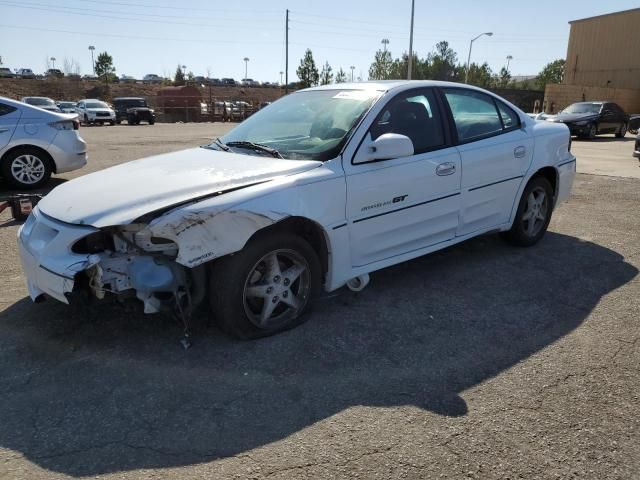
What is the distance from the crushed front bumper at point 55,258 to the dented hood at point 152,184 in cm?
7

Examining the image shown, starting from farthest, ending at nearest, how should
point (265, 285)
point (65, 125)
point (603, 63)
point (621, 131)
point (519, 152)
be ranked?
point (603, 63)
point (621, 131)
point (65, 125)
point (519, 152)
point (265, 285)

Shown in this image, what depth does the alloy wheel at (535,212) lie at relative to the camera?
5.29m

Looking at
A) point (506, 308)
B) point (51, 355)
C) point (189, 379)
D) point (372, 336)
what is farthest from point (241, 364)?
point (506, 308)

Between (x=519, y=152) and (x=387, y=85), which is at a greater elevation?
(x=387, y=85)

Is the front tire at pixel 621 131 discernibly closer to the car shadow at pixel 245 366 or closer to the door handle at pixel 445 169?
the car shadow at pixel 245 366

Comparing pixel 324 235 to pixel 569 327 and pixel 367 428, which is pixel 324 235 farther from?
pixel 569 327

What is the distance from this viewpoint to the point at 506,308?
399 cm

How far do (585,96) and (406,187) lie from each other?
126ft

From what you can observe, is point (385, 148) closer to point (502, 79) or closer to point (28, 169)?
point (28, 169)

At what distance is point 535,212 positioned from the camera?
5.37 metres

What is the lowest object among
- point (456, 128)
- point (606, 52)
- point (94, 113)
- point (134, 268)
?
point (94, 113)

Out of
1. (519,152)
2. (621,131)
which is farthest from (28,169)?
(621,131)

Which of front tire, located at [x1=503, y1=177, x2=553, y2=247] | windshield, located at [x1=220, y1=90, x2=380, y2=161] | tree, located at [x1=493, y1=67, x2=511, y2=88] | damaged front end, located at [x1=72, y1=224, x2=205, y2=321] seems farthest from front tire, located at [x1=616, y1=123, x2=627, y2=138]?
tree, located at [x1=493, y1=67, x2=511, y2=88]

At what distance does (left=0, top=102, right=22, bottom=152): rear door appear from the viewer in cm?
772
